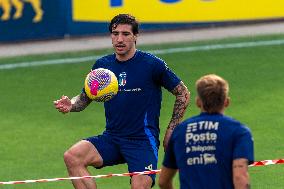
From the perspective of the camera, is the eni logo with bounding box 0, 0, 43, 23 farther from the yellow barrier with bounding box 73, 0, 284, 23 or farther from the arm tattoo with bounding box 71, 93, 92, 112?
the arm tattoo with bounding box 71, 93, 92, 112

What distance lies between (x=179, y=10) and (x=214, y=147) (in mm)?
13945

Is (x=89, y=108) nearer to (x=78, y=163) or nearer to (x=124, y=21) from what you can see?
(x=124, y=21)

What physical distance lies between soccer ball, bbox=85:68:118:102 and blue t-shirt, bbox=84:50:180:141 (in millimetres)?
221

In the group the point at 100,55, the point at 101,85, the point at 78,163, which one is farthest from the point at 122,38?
the point at 100,55

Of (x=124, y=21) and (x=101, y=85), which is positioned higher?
(x=124, y=21)

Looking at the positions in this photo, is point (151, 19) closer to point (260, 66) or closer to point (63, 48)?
point (63, 48)

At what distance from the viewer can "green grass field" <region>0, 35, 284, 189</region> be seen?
1468cm

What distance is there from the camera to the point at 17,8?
2200cm

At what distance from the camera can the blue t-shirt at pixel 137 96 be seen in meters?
12.3

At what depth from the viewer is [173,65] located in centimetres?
2034

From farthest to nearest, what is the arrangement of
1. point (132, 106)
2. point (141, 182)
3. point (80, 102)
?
point (80, 102)
point (132, 106)
point (141, 182)

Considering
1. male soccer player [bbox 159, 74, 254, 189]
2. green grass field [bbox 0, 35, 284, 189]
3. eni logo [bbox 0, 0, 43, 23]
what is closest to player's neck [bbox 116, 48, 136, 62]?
green grass field [bbox 0, 35, 284, 189]

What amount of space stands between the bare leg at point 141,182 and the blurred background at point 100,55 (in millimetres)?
1836

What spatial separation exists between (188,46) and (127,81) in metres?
9.76
